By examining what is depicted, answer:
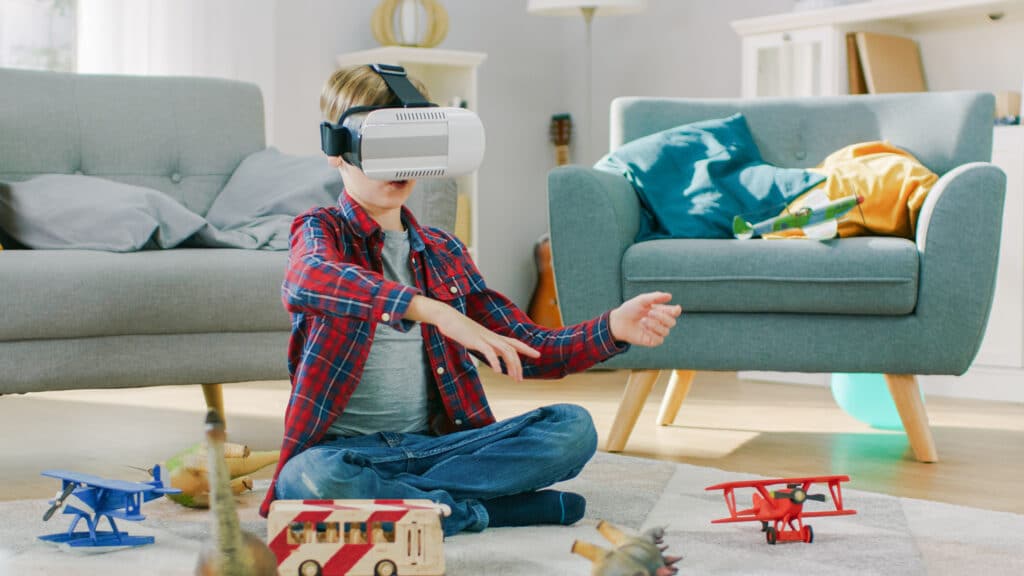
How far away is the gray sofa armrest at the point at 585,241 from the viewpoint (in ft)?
6.98

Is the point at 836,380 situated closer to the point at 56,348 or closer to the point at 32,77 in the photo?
the point at 56,348

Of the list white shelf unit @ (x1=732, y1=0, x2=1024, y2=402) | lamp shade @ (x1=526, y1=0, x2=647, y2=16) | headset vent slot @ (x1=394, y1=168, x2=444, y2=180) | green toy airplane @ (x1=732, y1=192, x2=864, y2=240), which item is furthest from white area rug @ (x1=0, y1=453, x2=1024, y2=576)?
lamp shade @ (x1=526, y1=0, x2=647, y2=16)

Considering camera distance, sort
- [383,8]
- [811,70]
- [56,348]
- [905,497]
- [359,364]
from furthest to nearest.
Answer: [383,8]
[811,70]
[56,348]
[905,497]
[359,364]

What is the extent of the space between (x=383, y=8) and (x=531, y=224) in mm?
1039

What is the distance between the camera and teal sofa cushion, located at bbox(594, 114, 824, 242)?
2.27 metres

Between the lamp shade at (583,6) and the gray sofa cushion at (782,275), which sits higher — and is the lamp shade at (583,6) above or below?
above

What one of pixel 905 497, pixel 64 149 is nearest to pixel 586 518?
pixel 905 497

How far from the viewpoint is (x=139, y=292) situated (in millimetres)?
1956

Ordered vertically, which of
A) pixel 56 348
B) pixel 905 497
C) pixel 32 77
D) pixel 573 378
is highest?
pixel 32 77

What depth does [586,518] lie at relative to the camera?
1.58 m

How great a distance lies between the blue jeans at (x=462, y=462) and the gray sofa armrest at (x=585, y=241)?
632 millimetres

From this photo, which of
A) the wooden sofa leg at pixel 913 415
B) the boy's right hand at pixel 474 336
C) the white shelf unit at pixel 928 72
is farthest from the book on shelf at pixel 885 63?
the boy's right hand at pixel 474 336

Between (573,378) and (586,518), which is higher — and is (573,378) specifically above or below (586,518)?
below

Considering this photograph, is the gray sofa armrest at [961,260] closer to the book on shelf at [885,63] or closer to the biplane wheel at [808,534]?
the biplane wheel at [808,534]
